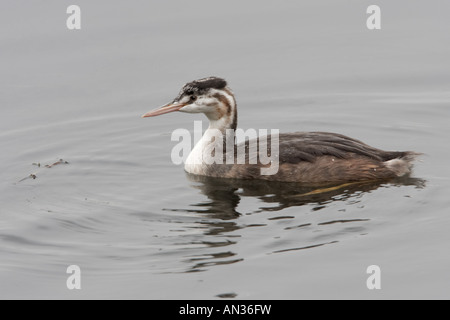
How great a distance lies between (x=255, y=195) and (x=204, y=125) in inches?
115

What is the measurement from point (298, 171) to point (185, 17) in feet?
19.2

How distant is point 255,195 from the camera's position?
1153cm

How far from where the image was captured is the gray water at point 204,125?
9.24m

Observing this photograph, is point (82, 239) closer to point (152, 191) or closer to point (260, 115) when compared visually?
point (152, 191)

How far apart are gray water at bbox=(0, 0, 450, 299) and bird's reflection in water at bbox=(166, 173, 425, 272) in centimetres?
4

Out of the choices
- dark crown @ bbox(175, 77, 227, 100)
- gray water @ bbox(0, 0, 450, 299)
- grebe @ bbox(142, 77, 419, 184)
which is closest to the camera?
gray water @ bbox(0, 0, 450, 299)

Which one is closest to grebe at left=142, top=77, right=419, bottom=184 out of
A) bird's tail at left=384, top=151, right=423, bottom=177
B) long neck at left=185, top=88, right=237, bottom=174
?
bird's tail at left=384, top=151, right=423, bottom=177

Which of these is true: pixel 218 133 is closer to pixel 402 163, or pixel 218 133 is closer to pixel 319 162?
pixel 319 162

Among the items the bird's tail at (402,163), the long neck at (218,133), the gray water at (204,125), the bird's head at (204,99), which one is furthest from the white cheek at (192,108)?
the bird's tail at (402,163)

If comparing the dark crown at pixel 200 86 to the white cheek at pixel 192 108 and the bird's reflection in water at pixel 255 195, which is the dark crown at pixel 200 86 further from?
the bird's reflection in water at pixel 255 195

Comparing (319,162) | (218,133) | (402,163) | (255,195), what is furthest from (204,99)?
(402,163)

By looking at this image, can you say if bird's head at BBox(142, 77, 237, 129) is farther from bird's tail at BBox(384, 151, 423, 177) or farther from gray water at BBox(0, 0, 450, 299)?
bird's tail at BBox(384, 151, 423, 177)

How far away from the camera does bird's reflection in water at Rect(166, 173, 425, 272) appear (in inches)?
416

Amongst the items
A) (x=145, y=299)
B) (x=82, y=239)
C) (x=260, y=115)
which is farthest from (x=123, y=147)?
(x=145, y=299)
